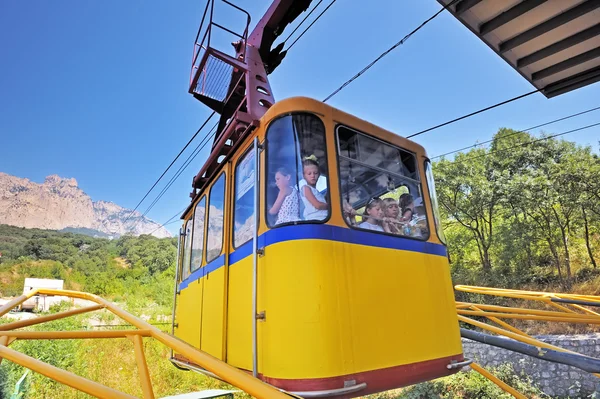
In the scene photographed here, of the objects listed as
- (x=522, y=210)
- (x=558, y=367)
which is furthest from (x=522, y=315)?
(x=522, y=210)

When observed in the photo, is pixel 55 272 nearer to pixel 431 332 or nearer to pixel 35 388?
pixel 35 388

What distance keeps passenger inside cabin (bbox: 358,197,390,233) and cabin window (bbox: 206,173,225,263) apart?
1489mm

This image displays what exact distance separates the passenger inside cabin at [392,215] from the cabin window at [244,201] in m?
1.13

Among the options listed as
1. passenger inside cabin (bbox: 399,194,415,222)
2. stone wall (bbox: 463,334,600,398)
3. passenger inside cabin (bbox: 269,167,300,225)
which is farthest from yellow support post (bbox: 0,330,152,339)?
stone wall (bbox: 463,334,600,398)

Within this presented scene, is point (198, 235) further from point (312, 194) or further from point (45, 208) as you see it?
point (45, 208)

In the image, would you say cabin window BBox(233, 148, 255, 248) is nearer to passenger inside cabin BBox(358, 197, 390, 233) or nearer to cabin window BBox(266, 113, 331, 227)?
cabin window BBox(266, 113, 331, 227)

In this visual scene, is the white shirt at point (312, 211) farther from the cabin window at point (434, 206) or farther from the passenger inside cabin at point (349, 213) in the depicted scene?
the cabin window at point (434, 206)

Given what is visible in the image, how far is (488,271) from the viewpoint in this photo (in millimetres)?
20391

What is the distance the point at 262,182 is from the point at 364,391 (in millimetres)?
1543

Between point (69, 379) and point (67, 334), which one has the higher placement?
point (67, 334)

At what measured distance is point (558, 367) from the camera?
11.0m

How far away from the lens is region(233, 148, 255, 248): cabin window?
2.96m

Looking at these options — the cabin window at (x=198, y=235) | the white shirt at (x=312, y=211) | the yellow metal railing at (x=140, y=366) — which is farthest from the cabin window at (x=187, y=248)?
the white shirt at (x=312, y=211)

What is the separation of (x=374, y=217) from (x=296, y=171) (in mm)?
781
